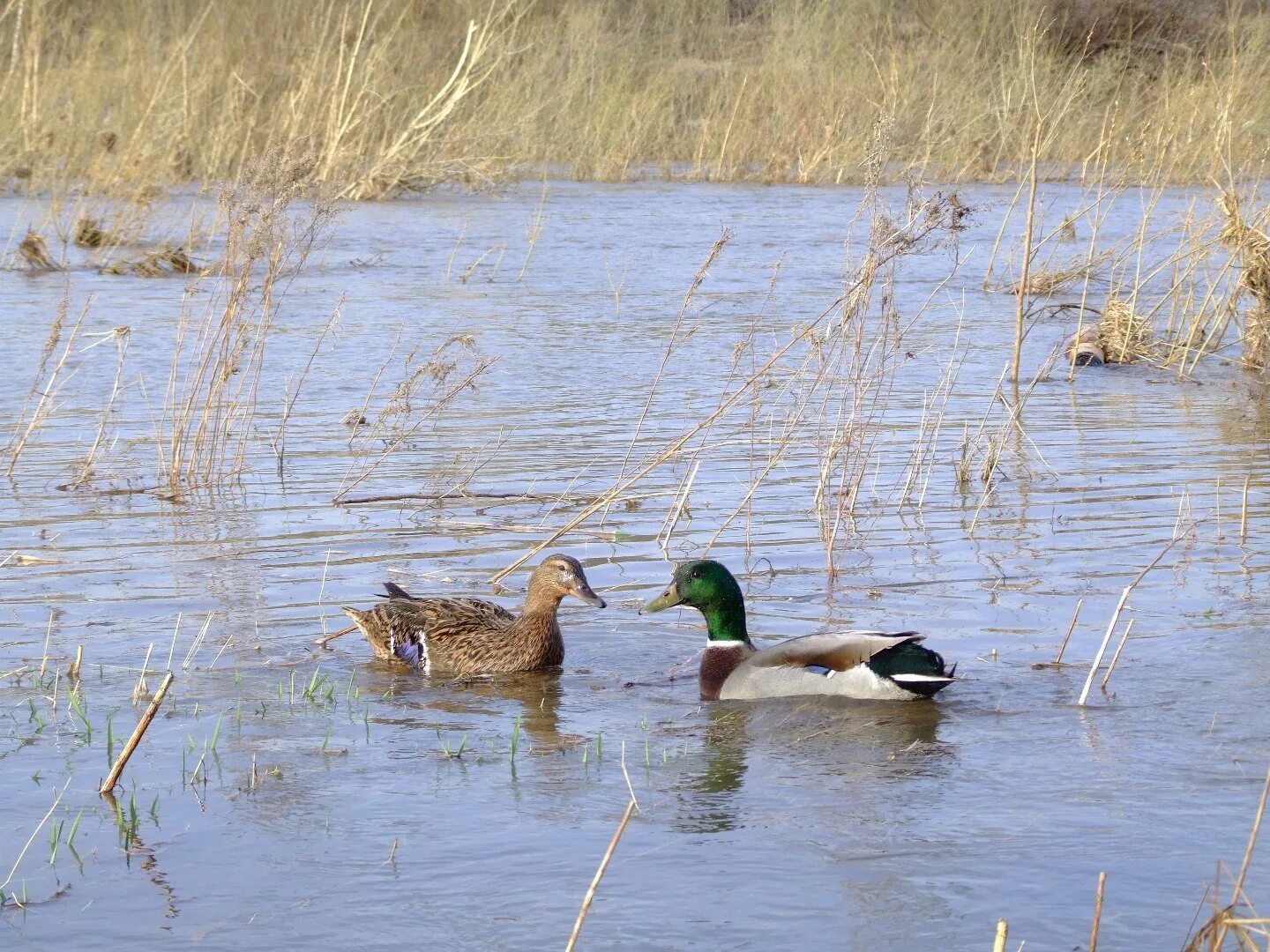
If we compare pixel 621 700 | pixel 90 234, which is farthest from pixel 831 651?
pixel 90 234

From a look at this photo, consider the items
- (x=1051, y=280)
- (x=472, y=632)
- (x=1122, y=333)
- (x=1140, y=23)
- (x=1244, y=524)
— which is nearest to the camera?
(x=472, y=632)

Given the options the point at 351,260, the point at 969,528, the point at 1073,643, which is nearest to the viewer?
the point at 1073,643

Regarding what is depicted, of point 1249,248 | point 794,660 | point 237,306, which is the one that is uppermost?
point 1249,248

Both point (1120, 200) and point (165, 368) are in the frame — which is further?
point (1120, 200)

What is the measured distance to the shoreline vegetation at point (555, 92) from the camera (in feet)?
59.3

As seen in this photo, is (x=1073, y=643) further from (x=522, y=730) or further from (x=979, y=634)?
(x=522, y=730)

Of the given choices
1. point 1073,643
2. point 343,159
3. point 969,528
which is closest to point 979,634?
point 1073,643

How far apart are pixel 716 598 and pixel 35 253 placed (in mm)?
10380

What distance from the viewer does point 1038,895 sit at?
13.6ft

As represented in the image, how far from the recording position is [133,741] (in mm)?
4453

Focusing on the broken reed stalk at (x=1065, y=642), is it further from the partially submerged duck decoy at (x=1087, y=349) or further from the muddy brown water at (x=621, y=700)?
the partially submerged duck decoy at (x=1087, y=349)

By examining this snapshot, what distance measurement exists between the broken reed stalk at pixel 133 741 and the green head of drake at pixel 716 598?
198 centimetres

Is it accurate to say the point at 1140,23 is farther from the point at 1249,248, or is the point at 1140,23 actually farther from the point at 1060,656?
the point at 1060,656

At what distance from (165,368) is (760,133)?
1238 centimetres
